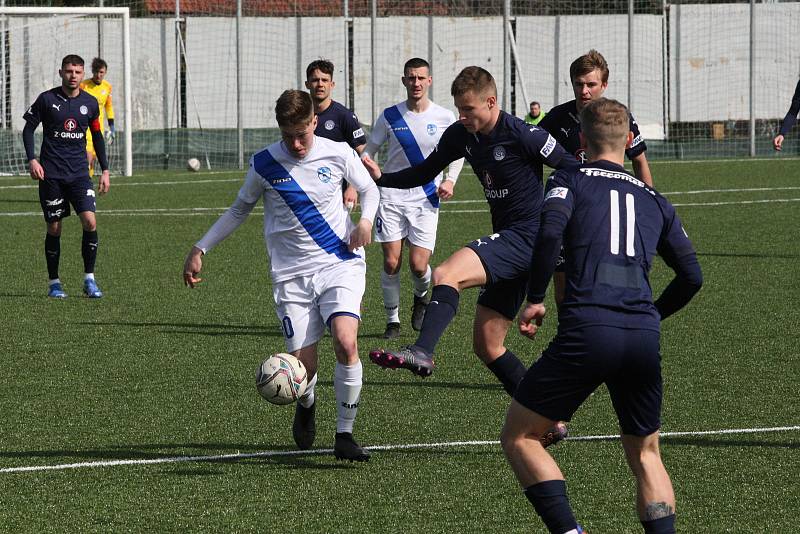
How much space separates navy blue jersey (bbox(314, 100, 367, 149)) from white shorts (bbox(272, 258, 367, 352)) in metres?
4.01

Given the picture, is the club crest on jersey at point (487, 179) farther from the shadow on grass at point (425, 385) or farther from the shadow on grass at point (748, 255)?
the shadow on grass at point (748, 255)

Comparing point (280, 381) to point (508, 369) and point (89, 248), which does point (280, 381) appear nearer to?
point (508, 369)

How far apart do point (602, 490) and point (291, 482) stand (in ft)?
4.60

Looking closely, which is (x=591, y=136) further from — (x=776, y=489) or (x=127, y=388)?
(x=127, y=388)

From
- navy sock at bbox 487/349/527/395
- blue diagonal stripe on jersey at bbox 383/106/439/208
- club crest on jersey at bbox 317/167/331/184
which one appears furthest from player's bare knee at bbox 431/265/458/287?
blue diagonal stripe on jersey at bbox 383/106/439/208

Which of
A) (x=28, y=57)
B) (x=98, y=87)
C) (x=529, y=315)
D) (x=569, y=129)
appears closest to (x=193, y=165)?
(x=28, y=57)

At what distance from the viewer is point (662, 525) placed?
14.7ft

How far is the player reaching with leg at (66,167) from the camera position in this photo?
1249cm

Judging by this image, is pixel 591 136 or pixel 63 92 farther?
pixel 63 92

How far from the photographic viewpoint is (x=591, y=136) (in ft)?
15.2

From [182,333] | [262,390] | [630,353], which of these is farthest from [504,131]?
[182,333]

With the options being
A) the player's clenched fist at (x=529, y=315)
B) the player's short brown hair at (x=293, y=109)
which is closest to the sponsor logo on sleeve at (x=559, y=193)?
the player's clenched fist at (x=529, y=315)

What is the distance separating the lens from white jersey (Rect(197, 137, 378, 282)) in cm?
664

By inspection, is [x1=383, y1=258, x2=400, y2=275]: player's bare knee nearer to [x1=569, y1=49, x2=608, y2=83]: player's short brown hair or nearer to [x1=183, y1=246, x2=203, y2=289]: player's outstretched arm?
[x1=569, y1=49, x2=608, y2=83]: player's short brown hair
